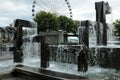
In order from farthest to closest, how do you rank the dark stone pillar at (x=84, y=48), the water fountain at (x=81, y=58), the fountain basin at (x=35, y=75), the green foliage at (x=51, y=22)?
the green foliage at (x=51, y=22), the dark stone pillar at (x=84, y=48), the water fountain at (x=81, y=58), the fountain basin at (x=35, y=75)

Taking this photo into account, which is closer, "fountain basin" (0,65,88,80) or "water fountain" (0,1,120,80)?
"fountain basin" (0,65,88,80)

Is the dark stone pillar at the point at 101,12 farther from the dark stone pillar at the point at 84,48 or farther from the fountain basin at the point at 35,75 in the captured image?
the fountain basin at the point at 35,75

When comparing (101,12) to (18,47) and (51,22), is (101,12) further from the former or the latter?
(51,22)

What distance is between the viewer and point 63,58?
29.3 feet

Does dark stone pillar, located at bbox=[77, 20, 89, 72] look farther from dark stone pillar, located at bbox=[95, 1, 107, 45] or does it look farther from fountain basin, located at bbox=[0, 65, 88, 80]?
dark stone pillar, located at bbox=[95, 1, 107, 45]

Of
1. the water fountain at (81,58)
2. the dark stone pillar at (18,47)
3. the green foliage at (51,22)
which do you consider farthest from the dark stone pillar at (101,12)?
the green foliage at (51,22)

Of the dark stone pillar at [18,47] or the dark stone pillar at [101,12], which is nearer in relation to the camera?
the dark stone pillar at [18,47]

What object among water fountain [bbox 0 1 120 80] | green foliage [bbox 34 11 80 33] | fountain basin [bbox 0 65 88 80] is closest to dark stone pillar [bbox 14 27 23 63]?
water fountain [bbox 0 1 120 80]

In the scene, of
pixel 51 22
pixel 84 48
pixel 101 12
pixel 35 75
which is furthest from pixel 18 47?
pixel 51 22

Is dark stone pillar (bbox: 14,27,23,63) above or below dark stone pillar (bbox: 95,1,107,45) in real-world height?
below

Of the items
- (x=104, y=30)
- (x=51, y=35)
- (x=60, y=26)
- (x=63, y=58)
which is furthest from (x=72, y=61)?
(x=60, y=26)

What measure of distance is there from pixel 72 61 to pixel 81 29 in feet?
7.32

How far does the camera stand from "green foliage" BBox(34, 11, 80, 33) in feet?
92.7

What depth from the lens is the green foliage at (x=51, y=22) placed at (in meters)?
28.2
